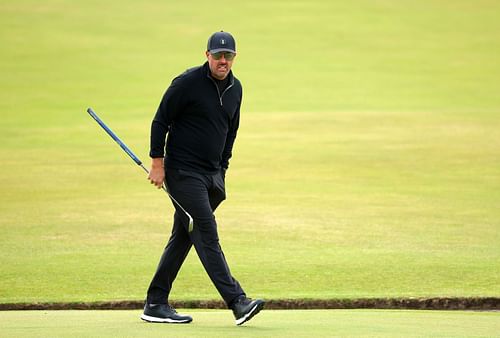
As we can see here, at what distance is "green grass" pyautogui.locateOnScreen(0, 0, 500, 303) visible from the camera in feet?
39.5

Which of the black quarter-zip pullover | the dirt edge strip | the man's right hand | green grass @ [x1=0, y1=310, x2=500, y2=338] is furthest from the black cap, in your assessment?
the dirt edge strip

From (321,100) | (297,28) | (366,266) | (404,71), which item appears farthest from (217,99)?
(297,28)

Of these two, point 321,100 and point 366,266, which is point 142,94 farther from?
point 366,266

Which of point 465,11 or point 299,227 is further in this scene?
point 465,11

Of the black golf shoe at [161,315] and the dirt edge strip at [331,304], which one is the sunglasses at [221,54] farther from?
the dirt edge strip at [331,304]

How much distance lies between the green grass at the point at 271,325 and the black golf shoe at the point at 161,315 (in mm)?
88

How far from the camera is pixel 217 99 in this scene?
8.16 meters

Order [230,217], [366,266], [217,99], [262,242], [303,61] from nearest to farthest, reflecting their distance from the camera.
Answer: [217,99] → [366,266] → [262,242] → [230,217] → [303,61]

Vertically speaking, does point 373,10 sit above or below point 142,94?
above

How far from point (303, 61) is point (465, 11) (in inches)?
493

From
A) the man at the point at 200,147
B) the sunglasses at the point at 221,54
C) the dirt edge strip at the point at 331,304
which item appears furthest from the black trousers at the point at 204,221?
the dirt edge strip at the point at 331,304

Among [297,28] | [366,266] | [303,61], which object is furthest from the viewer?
[297,28]

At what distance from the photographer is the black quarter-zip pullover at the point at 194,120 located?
804cm

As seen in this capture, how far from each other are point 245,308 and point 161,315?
2.68ft
